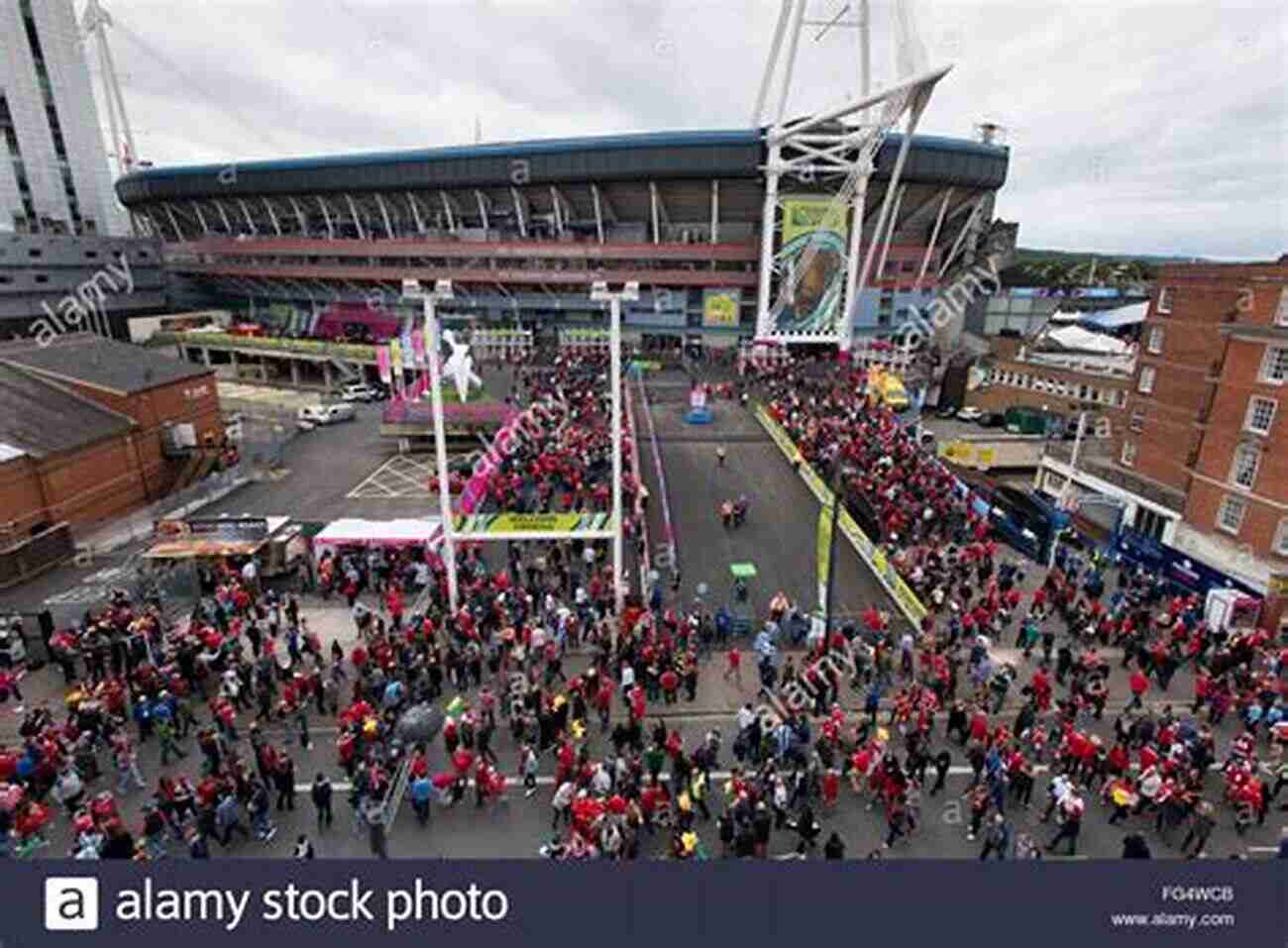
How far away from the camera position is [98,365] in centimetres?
3034

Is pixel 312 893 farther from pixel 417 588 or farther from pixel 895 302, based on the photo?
pixel 895 302

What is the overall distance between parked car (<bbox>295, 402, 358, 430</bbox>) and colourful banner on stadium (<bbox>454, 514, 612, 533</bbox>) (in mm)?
27849

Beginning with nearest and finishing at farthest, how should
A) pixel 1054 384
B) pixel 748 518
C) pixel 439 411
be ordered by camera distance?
pixel 439 411
pixel 748 518
pixel 1054 384

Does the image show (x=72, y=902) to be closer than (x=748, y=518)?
Yes

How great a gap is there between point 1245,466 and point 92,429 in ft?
142

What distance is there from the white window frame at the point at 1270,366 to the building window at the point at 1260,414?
606mm

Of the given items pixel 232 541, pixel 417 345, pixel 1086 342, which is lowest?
pixel 232 541

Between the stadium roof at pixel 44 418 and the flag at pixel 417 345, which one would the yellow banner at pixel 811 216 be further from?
the stadium roof at pixel 44 418

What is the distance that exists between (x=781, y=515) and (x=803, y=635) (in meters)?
7.66

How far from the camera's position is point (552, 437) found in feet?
98.0

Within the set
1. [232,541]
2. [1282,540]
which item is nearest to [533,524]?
[232,541]

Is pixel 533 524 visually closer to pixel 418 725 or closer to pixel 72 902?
pixel 418 725

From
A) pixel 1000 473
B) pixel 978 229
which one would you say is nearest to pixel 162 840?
pixel 1000 473

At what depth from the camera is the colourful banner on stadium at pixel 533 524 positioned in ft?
61.2
